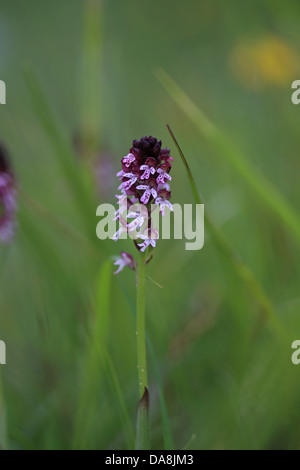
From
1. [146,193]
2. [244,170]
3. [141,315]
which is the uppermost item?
[244,170]

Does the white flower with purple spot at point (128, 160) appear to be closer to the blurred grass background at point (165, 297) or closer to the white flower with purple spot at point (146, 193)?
the white flower with purple spot at point (146, 193)

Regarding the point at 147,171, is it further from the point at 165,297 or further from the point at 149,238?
the point at 165,297

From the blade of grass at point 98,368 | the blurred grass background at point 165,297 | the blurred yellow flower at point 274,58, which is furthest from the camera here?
the blurred yellow flower at point 274,58

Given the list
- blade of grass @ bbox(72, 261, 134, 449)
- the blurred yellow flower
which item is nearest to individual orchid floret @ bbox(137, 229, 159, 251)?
blade of grass @ bbox(72, 261, 134, 449)

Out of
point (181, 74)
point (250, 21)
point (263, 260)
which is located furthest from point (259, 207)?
point (181, 74)

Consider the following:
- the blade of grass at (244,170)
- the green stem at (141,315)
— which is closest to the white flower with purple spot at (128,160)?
the green stem at (141,315)

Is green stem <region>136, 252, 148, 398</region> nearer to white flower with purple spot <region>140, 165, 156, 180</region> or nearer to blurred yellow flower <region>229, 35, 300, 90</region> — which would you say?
white flower with purple spot <region>140, 165, 156, 180</region>

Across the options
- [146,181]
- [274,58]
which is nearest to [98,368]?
[146,181]

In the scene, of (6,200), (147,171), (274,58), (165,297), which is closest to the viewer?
(147,171)
